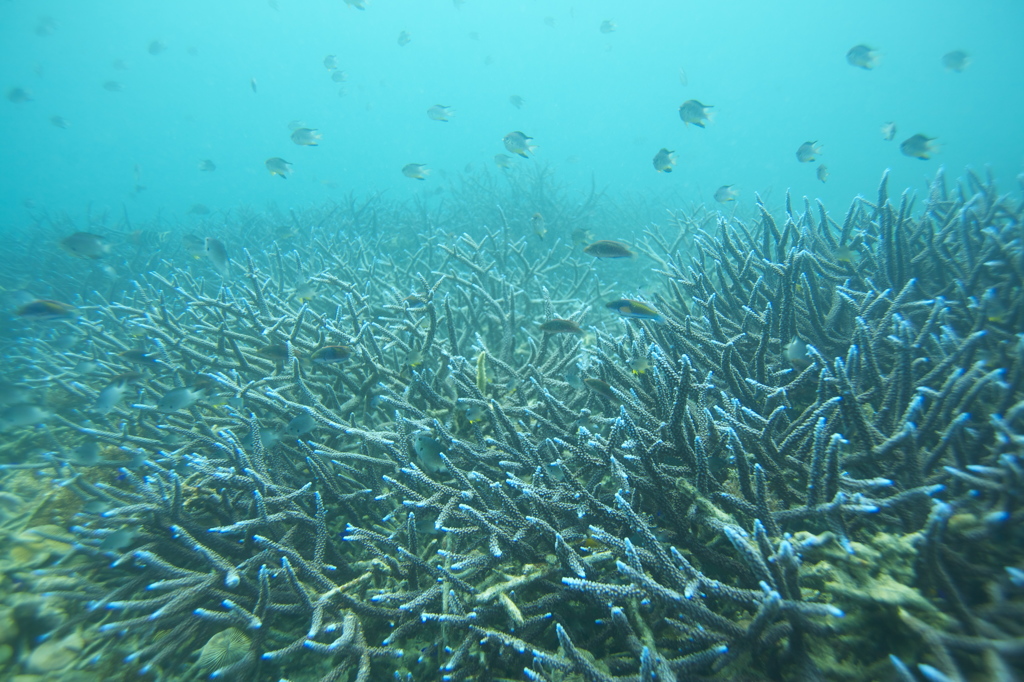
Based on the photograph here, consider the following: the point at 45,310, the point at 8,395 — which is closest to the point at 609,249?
the point at 45,310

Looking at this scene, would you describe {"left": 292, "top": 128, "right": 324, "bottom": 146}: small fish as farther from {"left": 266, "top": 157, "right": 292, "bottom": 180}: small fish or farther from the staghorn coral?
the staghorn coral

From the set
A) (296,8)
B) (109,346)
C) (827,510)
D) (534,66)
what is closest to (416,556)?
(827,510)

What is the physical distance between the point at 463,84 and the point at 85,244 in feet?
424

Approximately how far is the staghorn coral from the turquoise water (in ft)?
206

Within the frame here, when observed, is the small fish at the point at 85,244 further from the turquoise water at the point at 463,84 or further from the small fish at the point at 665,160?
the turquoise water at the point at 463,84

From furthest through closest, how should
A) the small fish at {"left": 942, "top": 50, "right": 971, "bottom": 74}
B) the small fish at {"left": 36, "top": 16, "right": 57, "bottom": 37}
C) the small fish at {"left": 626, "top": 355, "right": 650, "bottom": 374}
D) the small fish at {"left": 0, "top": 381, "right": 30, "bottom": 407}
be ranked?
the small fish at {"left": 36, "top": 16, "right": 57, "bottom": 37} → the small fish at {"left": 942, "top": 50, "right": 971, "bottom": 74} → the small fish at {"left": 0, "top": 381, "right": 30, "bottom": 407} → the small fish at {"left": 626, "top": 355, "right": 650, "bottom": 374}

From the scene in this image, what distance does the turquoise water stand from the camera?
69688 millimetres

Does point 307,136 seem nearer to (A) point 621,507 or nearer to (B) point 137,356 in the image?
(B) point 137,356

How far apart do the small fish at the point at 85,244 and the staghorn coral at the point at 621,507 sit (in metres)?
2.68

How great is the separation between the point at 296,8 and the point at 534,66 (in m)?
65.0

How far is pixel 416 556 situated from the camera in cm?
201

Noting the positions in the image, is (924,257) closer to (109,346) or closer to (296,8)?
(109,346)

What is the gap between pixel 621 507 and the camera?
1632mm

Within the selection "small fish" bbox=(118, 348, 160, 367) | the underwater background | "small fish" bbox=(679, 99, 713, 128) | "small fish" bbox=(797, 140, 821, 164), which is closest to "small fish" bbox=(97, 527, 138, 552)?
the underwater background
